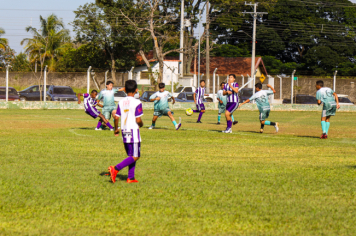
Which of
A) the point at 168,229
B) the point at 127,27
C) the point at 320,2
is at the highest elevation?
the point at 320,2

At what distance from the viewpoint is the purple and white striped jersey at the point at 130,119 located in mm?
6492

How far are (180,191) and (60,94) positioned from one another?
90.3 ft

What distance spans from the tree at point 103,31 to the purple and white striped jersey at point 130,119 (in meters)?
38.5

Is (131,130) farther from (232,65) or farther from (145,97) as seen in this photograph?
(232,65)

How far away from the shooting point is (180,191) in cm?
605

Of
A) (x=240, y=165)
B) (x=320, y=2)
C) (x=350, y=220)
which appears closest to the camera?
(x=350, y=220)

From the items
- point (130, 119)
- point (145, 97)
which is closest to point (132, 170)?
point (130, 119)

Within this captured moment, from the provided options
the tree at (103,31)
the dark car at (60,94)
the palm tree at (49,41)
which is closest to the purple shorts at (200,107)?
the dark car at (60,94)

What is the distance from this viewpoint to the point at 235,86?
1445 centimetres

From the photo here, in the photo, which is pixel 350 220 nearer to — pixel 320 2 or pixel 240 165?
pixel 240 165

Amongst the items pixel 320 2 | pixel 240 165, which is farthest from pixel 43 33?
pixel 240 165

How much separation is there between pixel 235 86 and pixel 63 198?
9.60 m

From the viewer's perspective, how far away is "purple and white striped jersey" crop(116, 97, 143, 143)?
6492mm

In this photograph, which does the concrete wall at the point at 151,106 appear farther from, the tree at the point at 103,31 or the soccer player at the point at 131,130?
the soccer player at the point at 131,130
